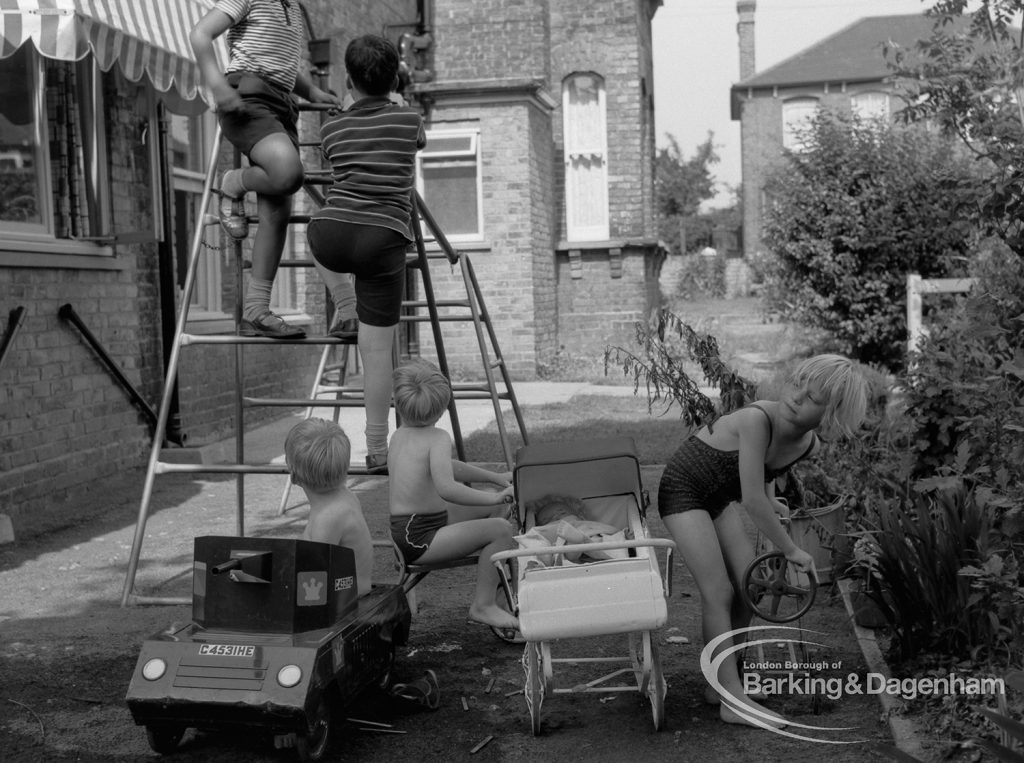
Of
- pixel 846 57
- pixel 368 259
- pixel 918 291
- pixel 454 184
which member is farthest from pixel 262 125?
pixel 846 57

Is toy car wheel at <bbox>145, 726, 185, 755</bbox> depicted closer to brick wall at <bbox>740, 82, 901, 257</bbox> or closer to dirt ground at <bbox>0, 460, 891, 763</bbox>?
dirt ground at <bbox>0, 460, 891, 763</bbox>

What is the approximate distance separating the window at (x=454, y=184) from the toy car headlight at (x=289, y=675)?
46.2 ft

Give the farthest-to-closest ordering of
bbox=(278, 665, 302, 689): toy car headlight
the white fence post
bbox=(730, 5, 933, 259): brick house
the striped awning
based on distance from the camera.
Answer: bbox=(730, 5, 933, 259): brick house → the white fence post → the striped awning → bbox=(278, 665, 302, 689): toy car headlight

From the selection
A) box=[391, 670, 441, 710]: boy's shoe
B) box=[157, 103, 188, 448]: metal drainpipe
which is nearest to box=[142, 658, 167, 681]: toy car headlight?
box=[391, 670, 441, 710]: boy's shoe

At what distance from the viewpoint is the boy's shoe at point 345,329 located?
5449mm

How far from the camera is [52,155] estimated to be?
8.40 meters

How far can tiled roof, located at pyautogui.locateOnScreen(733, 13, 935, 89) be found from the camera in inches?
1865

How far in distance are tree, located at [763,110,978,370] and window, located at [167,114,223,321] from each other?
784cm

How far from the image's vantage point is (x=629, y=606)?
3643 millimetres

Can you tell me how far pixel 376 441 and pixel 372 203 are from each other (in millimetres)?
1020

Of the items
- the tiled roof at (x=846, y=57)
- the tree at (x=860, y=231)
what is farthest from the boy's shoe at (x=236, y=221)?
the tiled roof at (x=846, y=57)

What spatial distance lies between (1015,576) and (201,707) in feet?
8.29

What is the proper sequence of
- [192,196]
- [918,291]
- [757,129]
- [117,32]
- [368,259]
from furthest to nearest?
[757,129], [918,291], [192,196], [117,32], [368,259]

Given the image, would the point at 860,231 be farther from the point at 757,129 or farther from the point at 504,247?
the point at 757,129
